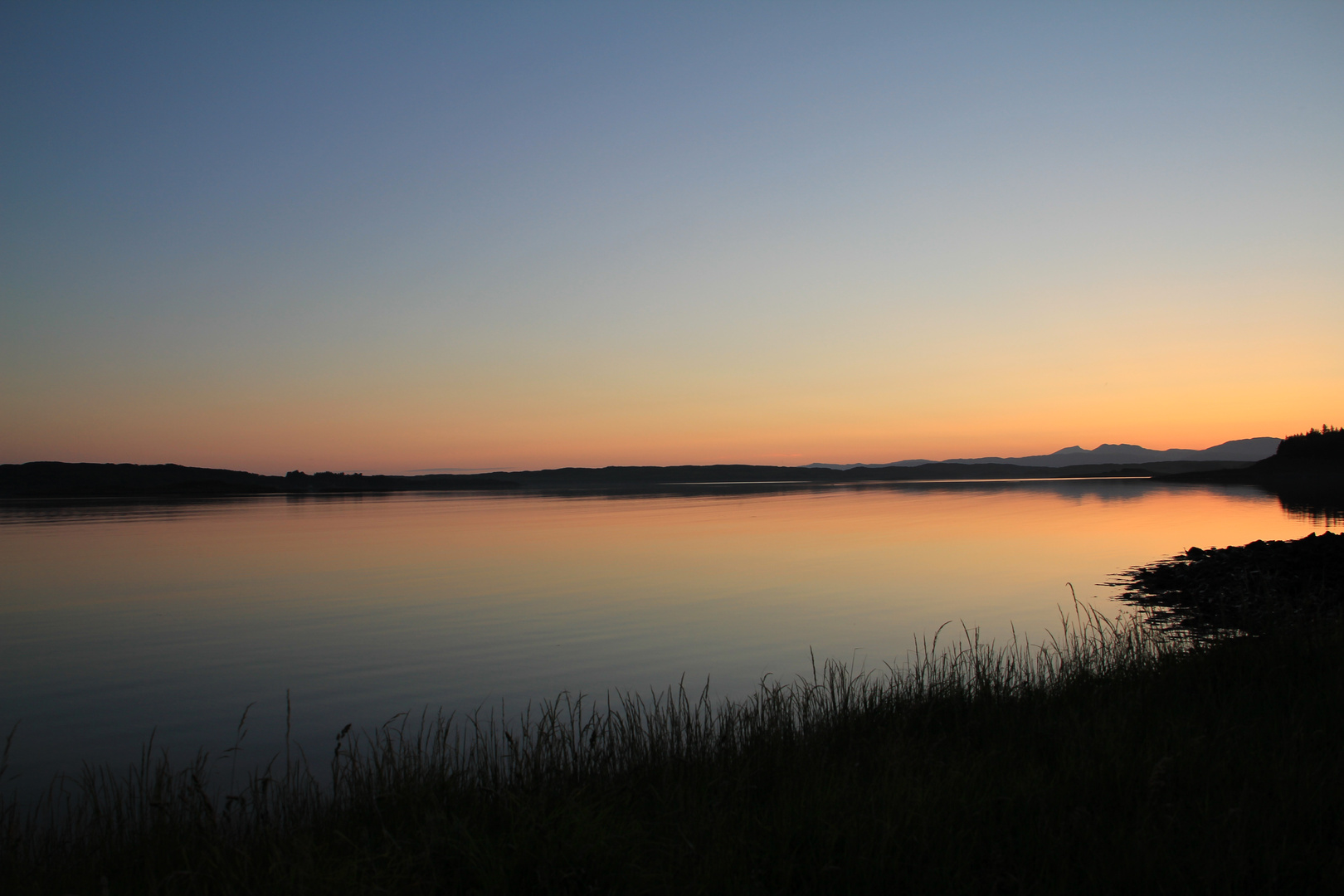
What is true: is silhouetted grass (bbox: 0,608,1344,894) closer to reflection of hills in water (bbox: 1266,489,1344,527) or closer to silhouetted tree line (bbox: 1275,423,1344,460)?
reflection of hills in water (bbox: 1266,489,1344,527)

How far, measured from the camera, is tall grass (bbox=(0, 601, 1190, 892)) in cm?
493

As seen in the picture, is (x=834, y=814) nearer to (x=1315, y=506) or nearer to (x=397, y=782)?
(x=397, y=782)

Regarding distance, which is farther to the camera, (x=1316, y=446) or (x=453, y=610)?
(x=1316, y=446)

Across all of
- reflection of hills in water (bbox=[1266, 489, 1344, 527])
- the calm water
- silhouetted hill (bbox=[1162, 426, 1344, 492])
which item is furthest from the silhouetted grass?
silhouetted hill (bbox=[1162, 426, 1344, 492])

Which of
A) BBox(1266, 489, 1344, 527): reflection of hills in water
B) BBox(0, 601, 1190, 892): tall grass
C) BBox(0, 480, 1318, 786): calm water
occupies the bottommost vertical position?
BBox(1266, 489, 1344, 527): reflection of hills in water

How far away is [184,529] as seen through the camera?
3962 cm

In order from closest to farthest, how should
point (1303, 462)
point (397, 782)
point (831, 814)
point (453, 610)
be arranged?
point (831, 814)
point (397, 782)
point (453, 610)
point (1303, 462)

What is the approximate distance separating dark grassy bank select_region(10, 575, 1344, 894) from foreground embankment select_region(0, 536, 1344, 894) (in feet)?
0.07

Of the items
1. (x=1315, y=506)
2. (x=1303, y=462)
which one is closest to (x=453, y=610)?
(x=1315, y=506)

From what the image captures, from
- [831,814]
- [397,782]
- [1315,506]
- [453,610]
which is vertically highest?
[831,814]

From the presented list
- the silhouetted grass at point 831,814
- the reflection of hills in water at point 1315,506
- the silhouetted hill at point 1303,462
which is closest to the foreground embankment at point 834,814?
the silhouetted grass at point 831,814

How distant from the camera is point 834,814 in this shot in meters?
4.82

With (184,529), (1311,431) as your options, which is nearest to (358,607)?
(184,529)

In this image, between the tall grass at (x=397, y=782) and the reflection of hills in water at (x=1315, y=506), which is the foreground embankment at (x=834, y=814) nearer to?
the tall grass at (x=397, y=782)
